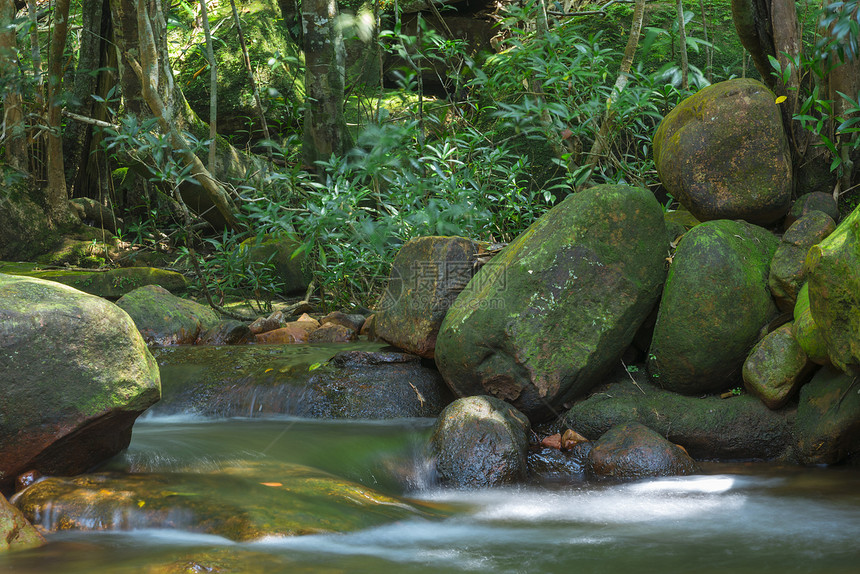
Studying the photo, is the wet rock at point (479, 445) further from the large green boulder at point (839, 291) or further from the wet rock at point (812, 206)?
the wet rock at point (812, 206)

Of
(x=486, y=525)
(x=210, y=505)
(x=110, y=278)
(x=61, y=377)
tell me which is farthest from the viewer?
(x=110, y=278)

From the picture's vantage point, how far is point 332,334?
20.5 feet

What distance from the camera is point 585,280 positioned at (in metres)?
4.29

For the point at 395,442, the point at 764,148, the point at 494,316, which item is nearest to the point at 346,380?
the point at 395,442

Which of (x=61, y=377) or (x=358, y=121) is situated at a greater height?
(x=358, y=121)

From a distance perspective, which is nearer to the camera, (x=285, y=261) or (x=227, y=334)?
(x=227, y=334)

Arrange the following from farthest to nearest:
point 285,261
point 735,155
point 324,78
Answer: point 285,261, point 324,78, point 735,155

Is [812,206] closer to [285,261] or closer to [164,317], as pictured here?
[164,317]

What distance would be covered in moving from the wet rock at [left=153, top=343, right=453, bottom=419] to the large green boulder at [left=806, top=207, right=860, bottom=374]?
2.42 meters

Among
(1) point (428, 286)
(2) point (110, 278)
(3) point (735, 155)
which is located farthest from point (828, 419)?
(2) point (110, 278)

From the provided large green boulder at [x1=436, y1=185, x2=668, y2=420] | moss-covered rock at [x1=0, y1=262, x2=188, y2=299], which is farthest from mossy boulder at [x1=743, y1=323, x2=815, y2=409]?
moss-covered rock at [x1=0, y1=262, x2=188, y2=299]

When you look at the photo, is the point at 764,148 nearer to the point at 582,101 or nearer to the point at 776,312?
the point at 776,312

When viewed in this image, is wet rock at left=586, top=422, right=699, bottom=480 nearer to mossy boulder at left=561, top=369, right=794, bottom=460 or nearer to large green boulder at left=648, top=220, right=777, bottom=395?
mossy boulder at left=561, top=369, right=794, bottom=460

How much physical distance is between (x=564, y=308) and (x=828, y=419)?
156 centimetres
